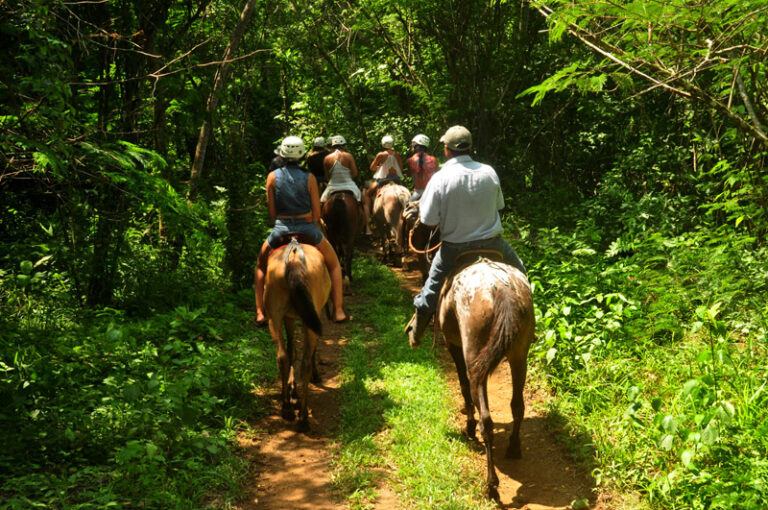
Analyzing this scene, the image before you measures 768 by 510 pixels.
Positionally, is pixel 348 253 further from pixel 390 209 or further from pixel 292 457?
pixel 292 457

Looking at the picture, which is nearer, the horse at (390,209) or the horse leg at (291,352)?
the horse leg at (291,352)

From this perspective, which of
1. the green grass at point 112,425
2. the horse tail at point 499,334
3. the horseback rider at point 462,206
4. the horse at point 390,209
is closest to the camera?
the green grass at point 112,425

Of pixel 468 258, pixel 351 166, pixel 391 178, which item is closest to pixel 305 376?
pixel 468 258

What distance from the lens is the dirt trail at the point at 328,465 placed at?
15.0ft

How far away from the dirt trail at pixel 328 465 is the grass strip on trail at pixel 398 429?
0.15m

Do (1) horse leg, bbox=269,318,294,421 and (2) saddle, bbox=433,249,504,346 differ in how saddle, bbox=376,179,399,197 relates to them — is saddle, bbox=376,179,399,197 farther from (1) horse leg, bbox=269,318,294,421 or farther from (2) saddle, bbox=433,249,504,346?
(2) saddle, bbox=433,249,504,346

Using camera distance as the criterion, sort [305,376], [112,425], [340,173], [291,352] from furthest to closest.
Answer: [340,173], [291,352], [305,376], [112,425]

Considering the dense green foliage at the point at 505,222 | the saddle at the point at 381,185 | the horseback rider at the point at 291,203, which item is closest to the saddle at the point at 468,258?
the dense green foliage at the point at 505,222

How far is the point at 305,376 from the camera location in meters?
5.79

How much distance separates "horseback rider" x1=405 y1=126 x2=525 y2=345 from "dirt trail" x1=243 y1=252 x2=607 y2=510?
1.62 meters

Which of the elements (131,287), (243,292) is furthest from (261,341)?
(131,287)

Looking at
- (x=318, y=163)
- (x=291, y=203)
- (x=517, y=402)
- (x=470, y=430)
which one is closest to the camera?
(x=517, y=402)

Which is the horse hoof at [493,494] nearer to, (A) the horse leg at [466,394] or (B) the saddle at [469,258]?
(A) the horse leg at [466,394]

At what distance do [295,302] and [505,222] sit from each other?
6826mm
